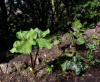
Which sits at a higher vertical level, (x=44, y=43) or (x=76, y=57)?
(x=44, y=43)

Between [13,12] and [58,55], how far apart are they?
212 cm

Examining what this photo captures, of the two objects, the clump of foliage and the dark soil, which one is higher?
the clump of foliage

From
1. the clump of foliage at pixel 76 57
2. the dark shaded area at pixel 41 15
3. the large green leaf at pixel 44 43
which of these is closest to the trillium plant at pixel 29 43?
the large green leaf at pixel 44 43

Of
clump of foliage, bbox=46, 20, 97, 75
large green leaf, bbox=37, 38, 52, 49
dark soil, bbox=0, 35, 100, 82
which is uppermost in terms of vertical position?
large green leaf, bbox=37, 38, 52, 49

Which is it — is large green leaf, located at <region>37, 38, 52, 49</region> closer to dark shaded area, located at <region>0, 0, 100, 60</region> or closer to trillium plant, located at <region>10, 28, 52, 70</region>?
trillium plant, located at <region>10, 28, 52, 70</region>

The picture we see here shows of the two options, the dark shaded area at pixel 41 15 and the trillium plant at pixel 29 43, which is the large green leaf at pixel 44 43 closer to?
the trillium plant at pixel 29 43

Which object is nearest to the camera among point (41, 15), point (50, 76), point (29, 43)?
point (29, 43)

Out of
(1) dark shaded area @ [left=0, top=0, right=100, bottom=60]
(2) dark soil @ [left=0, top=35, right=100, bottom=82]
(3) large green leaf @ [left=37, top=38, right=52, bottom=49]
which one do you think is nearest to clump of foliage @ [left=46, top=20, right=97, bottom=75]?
(2) dark soil @ [left=0, top=35, right=100, bottom=82]

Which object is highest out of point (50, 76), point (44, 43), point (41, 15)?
point (44, 43)

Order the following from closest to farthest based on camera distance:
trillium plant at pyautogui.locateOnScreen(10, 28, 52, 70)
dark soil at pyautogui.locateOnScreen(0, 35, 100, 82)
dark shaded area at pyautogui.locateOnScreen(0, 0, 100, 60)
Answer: trillium plant at pyautogui.locateOnScreen(10, 28, 52, 70) < dark soil at pyautogui.locateOnScreen(0, 35, 100, 82) < dark shaded area at pyautogui.locateOnScreen(0, 0, 100, 60)

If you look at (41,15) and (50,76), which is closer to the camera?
(50,76)

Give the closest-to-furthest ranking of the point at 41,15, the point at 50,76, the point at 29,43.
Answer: the point at 29,43, the point at 50,76, the point at 41,15

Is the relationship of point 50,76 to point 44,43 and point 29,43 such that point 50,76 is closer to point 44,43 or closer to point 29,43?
point 44,43

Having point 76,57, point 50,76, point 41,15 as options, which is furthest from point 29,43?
point 41,15
